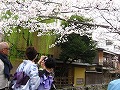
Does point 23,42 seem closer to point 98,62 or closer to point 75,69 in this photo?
point 75,69

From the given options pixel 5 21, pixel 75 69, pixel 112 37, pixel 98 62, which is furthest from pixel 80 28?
pixel 98 62

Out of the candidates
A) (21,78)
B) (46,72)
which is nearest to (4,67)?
(21,78)

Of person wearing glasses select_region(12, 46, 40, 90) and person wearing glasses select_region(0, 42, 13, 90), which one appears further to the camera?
person wearing glasses select_region(0, 42, 13, 90)

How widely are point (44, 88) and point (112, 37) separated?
8.80 meters

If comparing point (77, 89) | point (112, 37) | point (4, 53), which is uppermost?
point (112, 37)

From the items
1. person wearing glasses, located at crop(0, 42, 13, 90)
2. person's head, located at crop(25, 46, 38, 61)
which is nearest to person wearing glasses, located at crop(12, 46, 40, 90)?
person's head, located at crop(25, 46, 38, 61)

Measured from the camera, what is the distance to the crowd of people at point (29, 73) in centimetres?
423

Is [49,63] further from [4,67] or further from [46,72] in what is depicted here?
[4,67]

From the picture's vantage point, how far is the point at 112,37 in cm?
1274

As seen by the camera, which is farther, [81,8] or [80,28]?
[80,28]

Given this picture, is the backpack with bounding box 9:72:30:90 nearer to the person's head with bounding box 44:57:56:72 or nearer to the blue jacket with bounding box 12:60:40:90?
the blue jacket with bounding box 12:60:40:90

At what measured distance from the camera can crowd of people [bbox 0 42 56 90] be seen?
13.9 feet

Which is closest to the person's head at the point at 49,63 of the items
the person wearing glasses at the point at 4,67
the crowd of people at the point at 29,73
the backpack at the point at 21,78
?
the crowd of people at the point at 29,73

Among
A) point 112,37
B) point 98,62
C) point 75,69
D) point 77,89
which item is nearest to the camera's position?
point 77,89
